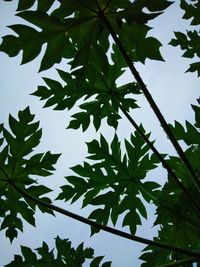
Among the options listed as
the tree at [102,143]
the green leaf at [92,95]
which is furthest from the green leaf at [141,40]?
the green leaf at [92,95]

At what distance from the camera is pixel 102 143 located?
3.66m

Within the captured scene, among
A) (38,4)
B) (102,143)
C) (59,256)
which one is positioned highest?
(38,4)

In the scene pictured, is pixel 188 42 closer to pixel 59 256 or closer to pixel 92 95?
pixel 92 95

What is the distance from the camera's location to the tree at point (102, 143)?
8.14 ft

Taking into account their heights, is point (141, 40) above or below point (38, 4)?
below

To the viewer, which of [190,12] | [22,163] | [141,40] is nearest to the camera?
[141,40]

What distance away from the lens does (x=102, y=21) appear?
2512 millimetres

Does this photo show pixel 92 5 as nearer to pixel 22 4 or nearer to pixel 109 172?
pixel 22 4

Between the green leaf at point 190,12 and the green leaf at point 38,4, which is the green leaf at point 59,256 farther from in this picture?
the green leaf at point 190,12

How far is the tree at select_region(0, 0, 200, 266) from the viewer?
248cm

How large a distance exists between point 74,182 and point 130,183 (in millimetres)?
650

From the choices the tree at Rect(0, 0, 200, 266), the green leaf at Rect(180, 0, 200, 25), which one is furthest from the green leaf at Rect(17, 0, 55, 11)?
the green leaf at Rect(180, 0, 200, 25)

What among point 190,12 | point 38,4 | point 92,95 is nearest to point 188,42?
point 190,12

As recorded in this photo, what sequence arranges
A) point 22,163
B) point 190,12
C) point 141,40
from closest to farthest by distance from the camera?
1. point 141,40
2. point 22,163
3. point 190,12
